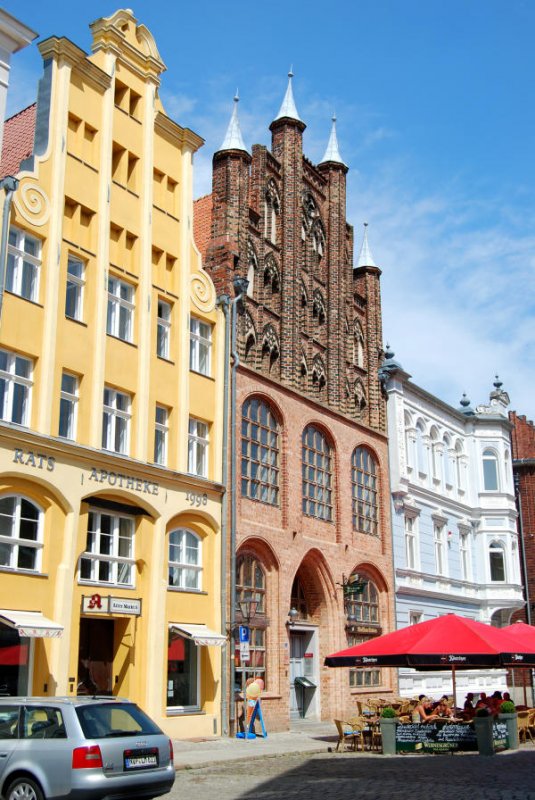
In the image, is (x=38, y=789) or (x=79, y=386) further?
(x=79, y=386)

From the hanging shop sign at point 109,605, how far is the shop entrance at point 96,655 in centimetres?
95

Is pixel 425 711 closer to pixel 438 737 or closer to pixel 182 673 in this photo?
pixel 438 737

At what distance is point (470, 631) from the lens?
2025 centimetres

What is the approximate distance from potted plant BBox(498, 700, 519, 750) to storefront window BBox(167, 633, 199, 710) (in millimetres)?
7444

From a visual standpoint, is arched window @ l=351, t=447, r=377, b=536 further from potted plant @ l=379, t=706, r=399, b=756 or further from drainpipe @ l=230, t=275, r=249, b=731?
potted plant @ l=379, t=706, r=399, b=756

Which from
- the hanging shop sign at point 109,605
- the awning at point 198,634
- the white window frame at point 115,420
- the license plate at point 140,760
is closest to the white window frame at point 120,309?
the white window frame at point 115,420

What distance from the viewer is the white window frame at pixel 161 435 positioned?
929 inches

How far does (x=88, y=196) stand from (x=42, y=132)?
1.78 m

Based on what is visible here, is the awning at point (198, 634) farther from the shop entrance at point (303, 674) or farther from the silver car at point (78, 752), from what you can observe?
the silver car at point (78, 752)

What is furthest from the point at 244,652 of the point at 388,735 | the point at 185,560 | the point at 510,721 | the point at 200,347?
the point at 200,347

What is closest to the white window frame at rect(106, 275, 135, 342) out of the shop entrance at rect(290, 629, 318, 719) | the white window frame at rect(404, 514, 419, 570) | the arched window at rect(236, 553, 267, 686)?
the arched window at rect(236, 553, 267, 686)

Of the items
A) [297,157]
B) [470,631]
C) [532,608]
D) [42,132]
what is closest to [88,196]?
[42,132]

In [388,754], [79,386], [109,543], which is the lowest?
[388,754]

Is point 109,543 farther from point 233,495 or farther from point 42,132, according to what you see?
point 42,132
